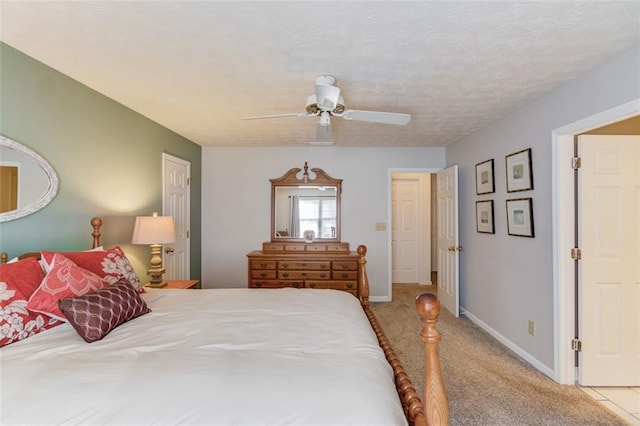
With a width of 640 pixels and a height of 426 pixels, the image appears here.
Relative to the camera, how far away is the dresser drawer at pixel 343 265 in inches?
161

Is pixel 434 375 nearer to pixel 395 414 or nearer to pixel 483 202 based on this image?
pixel 395 414

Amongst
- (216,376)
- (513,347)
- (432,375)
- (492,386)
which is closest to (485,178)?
(513,347)

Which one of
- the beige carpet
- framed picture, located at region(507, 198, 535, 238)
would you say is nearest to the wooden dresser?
the beige carpet

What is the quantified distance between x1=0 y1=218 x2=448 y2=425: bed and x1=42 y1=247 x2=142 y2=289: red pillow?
0.34 metres

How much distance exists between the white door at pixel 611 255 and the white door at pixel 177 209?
4058 mm

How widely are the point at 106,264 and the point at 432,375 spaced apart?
1.99 metres

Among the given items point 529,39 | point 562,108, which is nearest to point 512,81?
point 562,108

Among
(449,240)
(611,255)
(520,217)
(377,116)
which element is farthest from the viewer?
(449,240)

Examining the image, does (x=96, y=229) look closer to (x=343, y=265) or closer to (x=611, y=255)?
(x=343, y=265)

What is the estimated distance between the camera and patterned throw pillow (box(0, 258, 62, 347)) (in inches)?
54.6

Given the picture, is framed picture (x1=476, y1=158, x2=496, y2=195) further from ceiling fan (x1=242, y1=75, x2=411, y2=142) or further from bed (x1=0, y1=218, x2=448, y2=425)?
bed (x1=0, y1=218, x2=448, y2=425)

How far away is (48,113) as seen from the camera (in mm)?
2117

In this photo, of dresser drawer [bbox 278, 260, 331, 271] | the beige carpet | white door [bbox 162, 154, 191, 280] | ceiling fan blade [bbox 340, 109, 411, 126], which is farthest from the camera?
dresser drawer [bbox 278, 260, 331, 271]

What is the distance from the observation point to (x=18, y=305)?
1449 millimetres
